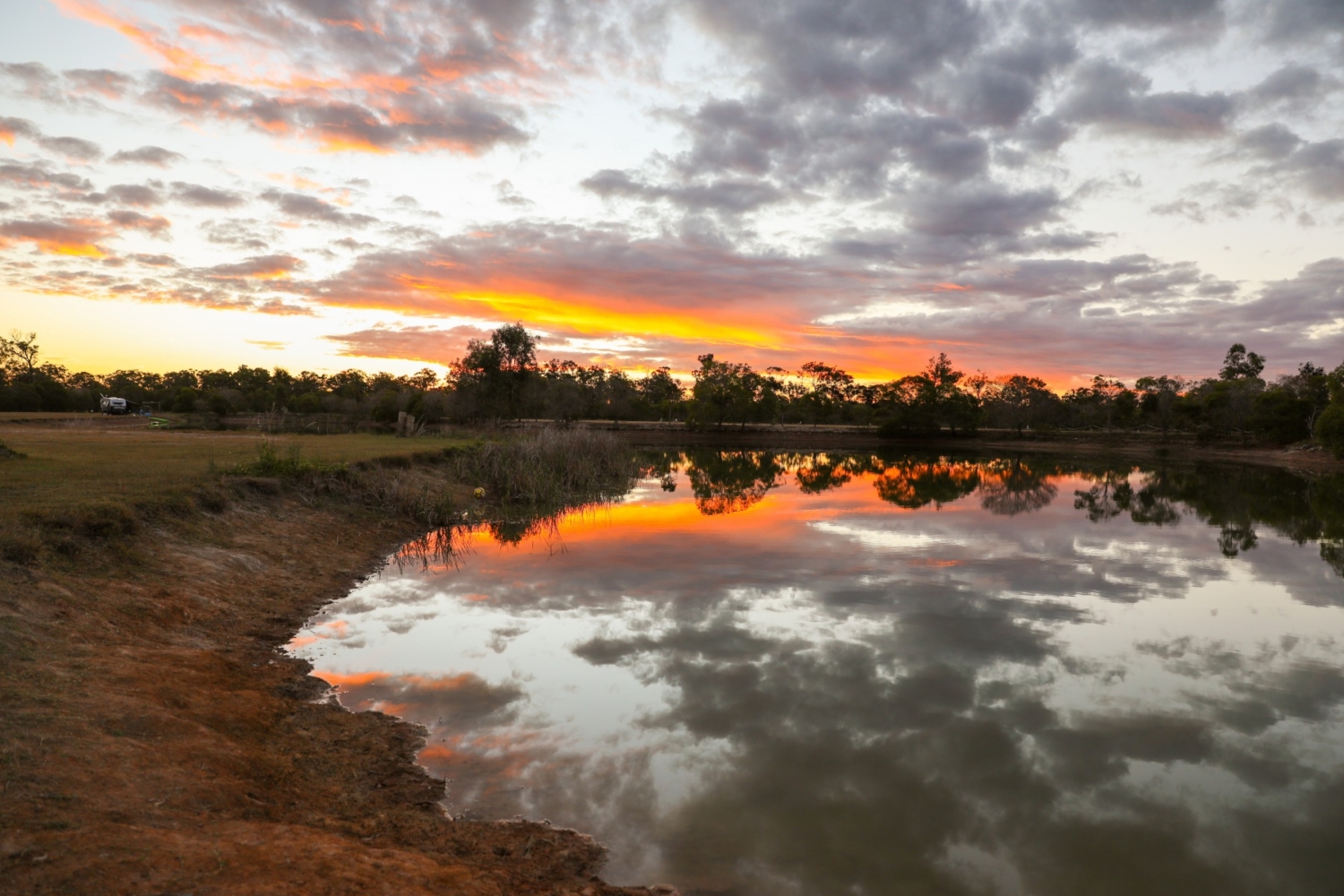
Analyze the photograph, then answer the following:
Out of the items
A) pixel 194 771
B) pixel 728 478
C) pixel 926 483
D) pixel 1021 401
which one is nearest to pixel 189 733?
pixel 194 771

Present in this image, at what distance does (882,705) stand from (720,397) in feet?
256

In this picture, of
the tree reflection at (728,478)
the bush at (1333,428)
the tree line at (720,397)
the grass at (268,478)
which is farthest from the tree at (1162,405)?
the grass at (268,478)

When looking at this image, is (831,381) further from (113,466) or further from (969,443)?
(113,466)

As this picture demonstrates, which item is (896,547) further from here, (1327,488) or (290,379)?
(290,379)

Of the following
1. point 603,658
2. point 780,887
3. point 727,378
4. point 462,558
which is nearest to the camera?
point 780,887

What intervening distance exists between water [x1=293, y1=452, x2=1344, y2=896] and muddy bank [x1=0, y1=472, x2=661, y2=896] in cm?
59

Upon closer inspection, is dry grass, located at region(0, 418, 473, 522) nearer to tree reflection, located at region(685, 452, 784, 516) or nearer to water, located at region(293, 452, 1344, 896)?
water, located at region(293, 452, 1344, 896)

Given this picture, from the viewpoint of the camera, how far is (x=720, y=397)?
282 feet

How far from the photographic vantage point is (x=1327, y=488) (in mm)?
36781

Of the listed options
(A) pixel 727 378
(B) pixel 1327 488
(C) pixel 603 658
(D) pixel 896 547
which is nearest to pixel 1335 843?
(C) pixel 603 658

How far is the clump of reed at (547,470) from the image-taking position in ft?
83.8

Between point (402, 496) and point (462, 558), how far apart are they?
4498 mm

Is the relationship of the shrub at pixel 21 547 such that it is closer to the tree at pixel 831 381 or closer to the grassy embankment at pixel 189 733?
the grassy embankment at pixel 189 733

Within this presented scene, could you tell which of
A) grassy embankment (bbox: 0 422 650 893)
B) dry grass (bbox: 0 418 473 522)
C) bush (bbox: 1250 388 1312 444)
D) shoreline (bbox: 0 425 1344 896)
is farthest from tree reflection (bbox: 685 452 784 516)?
bush (bbox: 1250 388 1312 444)
